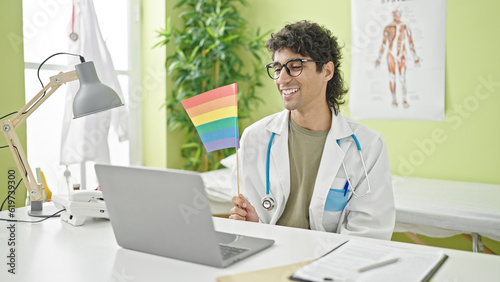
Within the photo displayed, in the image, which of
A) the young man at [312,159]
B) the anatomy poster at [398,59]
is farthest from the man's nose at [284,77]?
the anatomy poster at [398,59]

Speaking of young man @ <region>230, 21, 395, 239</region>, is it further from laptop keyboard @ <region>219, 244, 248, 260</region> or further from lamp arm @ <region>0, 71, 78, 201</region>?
lamp arm @ <region>0, 71, 78, 201</region>

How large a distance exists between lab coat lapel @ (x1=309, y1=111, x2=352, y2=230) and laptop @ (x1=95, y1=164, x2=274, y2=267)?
0.51 meters

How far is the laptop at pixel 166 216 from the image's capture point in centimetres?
113

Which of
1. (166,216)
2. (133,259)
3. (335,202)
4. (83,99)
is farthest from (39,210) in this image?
(335,202)

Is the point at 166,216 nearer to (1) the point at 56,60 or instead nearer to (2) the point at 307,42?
(2) the point at 307,42

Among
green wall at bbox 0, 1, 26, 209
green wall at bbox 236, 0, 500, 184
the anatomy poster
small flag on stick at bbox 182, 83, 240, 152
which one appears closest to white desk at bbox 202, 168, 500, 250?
green wall at bbox 236, 0, 500, 184

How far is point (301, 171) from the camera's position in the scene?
196 centimetres

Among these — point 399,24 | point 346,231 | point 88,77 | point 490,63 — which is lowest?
point 346,231

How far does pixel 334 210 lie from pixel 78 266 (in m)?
1.00

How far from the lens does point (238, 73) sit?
3811mm

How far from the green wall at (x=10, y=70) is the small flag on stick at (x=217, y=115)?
4.85 ft

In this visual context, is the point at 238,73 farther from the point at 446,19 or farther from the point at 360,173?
the point at 360,173

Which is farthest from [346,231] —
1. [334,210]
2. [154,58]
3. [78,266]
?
[154,58]

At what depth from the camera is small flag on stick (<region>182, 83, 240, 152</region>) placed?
5.11ft
